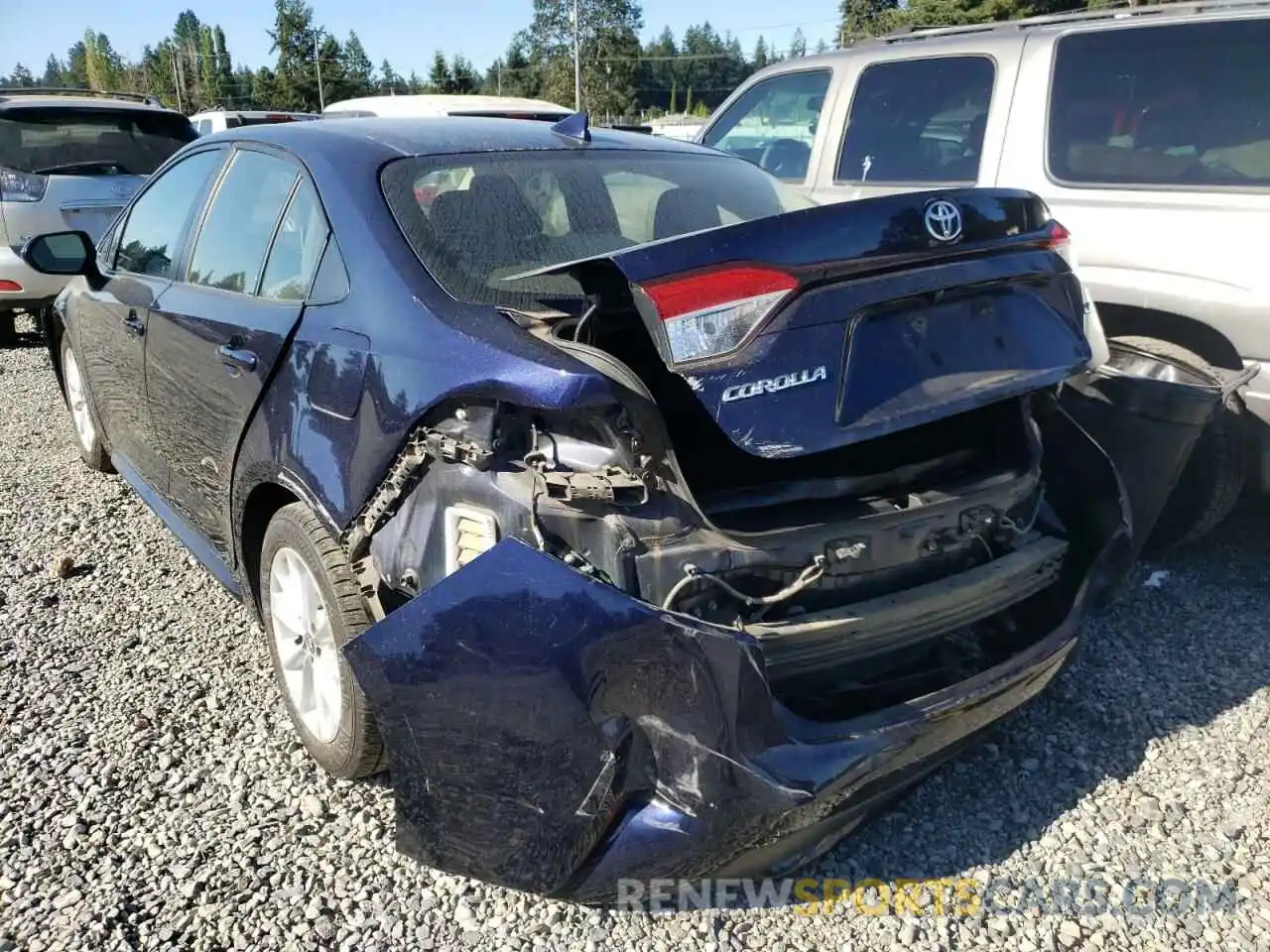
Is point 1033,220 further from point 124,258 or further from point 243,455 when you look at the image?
point 124,258

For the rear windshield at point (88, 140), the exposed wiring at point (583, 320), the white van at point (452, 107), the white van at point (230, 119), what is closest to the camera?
the exposed wiring at point (583, 320)

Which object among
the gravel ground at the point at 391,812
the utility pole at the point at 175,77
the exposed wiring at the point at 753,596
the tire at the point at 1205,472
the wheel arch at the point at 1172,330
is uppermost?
the utility pole at the point at 175,77

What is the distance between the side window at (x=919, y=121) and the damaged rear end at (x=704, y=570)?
242cm

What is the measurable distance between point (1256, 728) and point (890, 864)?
4.40ft

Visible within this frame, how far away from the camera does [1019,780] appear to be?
274 centimetres

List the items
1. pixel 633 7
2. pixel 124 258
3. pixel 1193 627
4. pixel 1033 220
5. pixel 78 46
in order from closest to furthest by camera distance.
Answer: pixel 1033 220
pixel 1193 627
pixel 124 258
pixel 633 7
pixel 78 46

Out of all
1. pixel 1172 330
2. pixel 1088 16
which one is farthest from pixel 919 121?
pixel 1172 330

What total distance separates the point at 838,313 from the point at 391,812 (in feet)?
5.56

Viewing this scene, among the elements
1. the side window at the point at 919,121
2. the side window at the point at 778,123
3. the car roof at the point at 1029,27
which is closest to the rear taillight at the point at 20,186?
the side window at the point at 778,123

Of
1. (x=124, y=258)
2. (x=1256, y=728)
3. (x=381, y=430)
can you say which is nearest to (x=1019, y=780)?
(x=1256, y=728)

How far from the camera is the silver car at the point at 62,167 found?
299 inches

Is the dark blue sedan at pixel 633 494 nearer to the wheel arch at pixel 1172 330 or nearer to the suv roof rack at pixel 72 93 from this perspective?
the wheel arch at pixel 1172 330

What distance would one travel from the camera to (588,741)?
1933 mm

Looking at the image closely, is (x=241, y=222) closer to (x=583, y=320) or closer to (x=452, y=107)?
(x=583, y=320)
